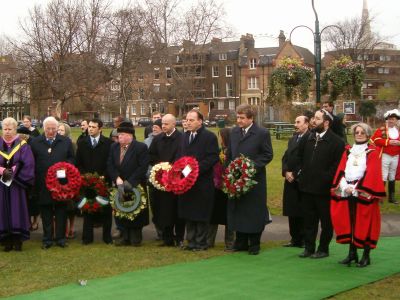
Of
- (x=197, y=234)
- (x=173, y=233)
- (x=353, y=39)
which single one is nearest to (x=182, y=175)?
(x=197, y=234)

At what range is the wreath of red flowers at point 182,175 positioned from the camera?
808 cm

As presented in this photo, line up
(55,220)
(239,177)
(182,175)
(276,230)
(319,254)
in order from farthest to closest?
(276,230) → (55,220) → (182,175) → (239,177) → (319,254)

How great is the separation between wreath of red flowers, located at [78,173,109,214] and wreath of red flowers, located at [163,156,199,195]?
118cm

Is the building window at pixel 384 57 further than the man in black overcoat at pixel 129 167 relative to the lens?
Yes

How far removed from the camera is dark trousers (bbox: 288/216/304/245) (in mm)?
8562

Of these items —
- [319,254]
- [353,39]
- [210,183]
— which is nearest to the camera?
[319,254]

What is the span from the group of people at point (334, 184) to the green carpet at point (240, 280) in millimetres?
358

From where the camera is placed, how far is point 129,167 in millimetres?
8773

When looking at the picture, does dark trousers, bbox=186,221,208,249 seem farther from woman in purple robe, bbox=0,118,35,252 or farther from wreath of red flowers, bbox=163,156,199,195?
woman in purple robe, bbox=0,118,35,252

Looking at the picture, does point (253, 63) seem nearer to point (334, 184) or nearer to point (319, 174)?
point (319, 174)

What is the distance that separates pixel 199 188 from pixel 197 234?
698 millimetres

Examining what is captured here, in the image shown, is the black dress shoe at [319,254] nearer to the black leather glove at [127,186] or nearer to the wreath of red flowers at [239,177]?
the wreath of red flowers at [239,177]

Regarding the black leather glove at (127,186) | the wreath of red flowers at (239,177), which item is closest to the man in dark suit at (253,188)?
the wreath of red flowers at (239,177)

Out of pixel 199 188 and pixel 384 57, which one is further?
pixel 384 57
